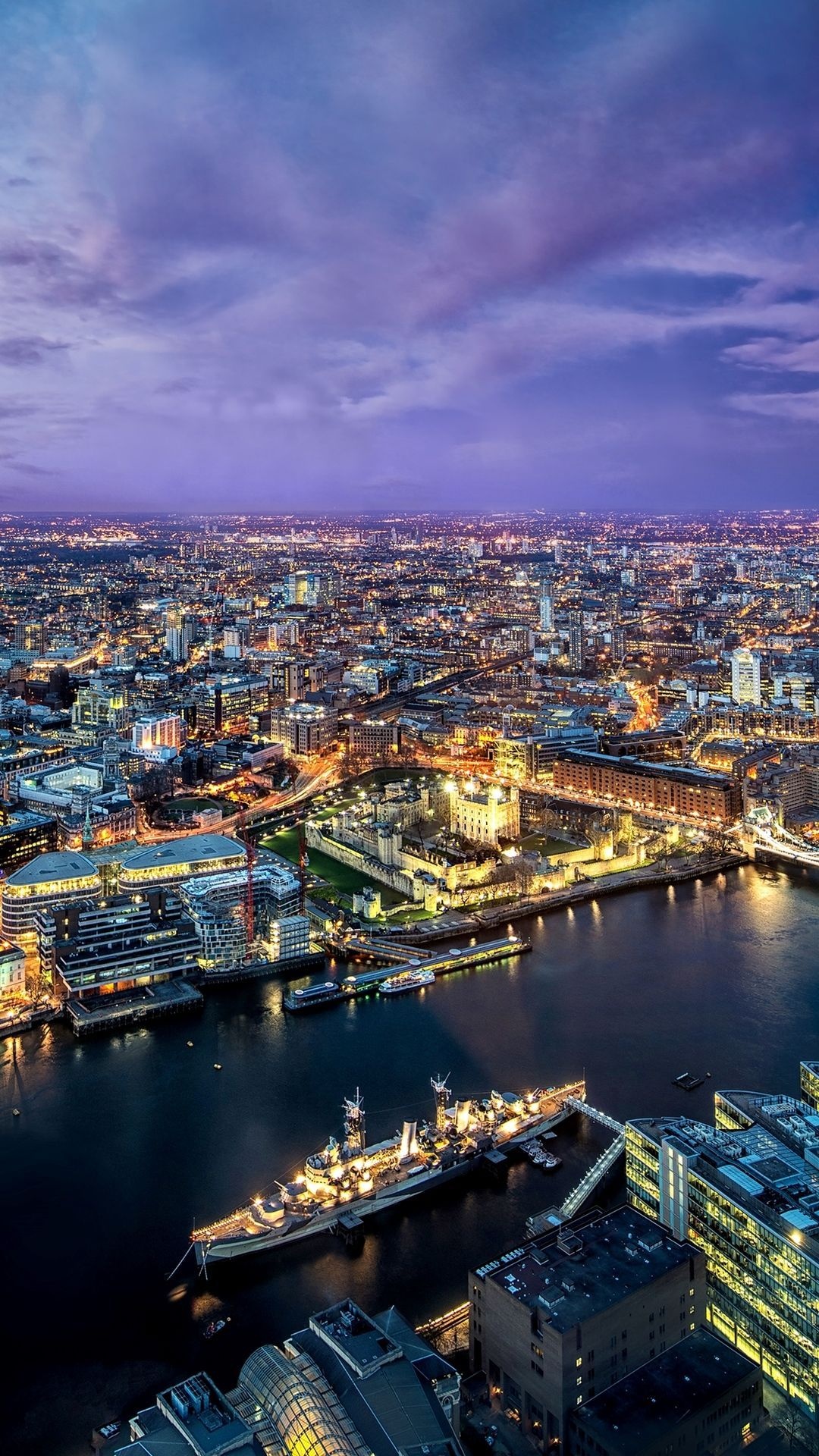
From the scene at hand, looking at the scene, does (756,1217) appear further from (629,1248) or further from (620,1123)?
(620,1123)

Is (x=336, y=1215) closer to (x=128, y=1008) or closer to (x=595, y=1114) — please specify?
(x=595, y=1114)

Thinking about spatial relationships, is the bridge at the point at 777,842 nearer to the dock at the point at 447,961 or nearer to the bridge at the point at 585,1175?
the dock at the point at 447,961

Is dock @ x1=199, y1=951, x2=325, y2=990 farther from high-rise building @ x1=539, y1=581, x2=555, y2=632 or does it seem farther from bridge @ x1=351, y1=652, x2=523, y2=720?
high-rise building @ x1=539, y1=581, x2=555, y2=632

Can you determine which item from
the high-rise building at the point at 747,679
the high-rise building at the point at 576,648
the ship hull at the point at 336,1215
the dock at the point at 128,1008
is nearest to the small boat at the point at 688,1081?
the ship hull at the point at 336,1215

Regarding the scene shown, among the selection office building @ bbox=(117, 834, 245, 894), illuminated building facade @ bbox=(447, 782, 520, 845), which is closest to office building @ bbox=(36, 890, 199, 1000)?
office building @ bbox=(117, 834, 245, 894)

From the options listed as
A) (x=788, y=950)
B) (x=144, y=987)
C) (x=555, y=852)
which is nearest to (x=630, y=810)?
(x=555, y=852)
